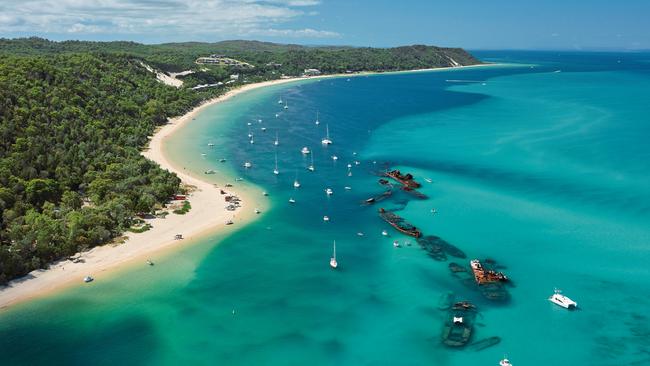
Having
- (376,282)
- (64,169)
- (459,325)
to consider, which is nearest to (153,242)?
(64,169)

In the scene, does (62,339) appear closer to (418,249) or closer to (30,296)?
(30,296)

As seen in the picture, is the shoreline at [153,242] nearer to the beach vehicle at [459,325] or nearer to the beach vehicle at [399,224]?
the beach vehicle at [399,224]

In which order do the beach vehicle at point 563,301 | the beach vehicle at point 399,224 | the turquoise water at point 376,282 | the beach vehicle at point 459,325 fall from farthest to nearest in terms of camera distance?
the beach vehicle at point 399,224 → the beach vehicle at point 563,301 → the beach vehicle at point 459,325 → the turquoise water at point 376,282

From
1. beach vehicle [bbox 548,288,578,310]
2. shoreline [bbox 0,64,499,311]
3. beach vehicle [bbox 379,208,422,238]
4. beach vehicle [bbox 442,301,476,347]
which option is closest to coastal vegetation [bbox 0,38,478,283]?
shoreline [bbox 0,64,499,311]

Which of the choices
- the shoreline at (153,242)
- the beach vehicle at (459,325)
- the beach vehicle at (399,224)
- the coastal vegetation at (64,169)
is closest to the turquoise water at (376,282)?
the beach vehicle at (459,325)

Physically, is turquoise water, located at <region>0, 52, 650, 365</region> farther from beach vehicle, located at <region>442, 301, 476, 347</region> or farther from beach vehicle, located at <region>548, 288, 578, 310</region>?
beach vehicle, located at <region>442, 301, 476, 347</region>

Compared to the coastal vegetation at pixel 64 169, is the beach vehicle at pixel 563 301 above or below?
below

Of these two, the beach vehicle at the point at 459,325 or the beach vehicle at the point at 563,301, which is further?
the beach vehicle at the point at 563,301

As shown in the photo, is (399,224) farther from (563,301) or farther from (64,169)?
(64,169)
